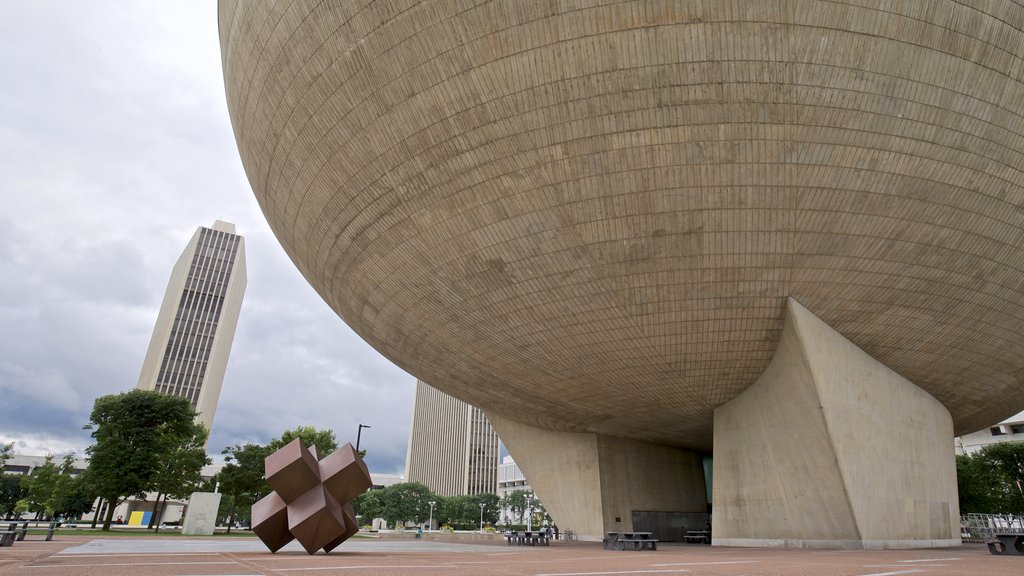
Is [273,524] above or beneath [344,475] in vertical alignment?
beneath

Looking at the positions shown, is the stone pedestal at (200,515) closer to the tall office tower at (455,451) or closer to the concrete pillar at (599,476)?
the concrete pillar at (599,476)

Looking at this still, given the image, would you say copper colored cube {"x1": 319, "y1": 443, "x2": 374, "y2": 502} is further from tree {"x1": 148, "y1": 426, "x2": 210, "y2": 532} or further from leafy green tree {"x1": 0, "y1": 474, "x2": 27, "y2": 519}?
leafy green tree {"x1": 0, "y1": 474, "x2": 27, "y2": 519}

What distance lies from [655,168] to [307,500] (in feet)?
35.8

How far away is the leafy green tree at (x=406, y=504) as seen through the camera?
209ft

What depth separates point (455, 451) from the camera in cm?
10175

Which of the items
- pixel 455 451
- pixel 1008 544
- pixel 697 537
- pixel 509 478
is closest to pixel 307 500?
pixel 1008 544

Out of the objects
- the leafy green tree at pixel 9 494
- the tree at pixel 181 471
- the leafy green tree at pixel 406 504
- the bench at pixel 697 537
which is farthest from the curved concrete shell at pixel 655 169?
the leafy green tree at pixel 9 494

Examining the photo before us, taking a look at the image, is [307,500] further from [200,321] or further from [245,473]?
[200,321]

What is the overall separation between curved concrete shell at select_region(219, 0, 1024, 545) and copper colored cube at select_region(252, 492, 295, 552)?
702cm

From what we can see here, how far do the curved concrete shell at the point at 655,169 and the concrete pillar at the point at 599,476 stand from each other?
9.31 m

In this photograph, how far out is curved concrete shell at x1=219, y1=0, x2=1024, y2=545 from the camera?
10.9 meters

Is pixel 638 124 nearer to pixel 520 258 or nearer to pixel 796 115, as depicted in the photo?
pixel 796 115

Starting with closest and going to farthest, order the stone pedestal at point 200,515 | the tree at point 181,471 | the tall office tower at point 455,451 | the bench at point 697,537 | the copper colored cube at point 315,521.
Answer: the copper colored cube at point 315,521 → the bench at point 697,537 → the stone pedestal at point 200,515 → the tree at point 181,471 → the tall office tower at point 455,451

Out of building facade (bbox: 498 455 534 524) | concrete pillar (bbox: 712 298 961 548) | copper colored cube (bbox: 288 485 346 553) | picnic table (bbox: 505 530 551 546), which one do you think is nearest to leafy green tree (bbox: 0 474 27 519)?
building facade (bbox: 498 455 534 524)
